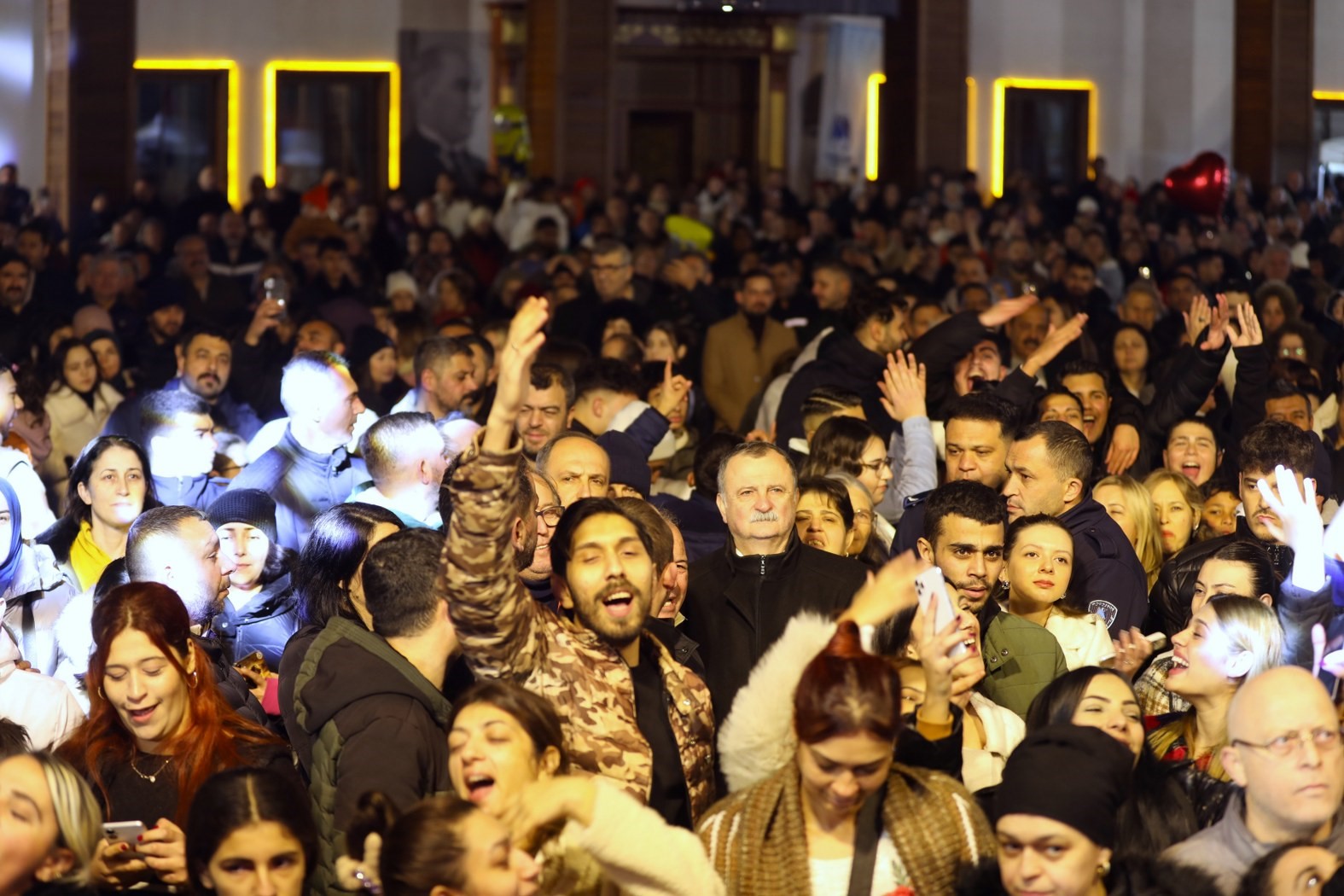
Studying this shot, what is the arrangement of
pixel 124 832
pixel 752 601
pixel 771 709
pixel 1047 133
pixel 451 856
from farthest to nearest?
1. pixel 1047 133
2. pixel 752 601
3. pixel 124 832
4. pixel 771 709
5. pixel 451 856

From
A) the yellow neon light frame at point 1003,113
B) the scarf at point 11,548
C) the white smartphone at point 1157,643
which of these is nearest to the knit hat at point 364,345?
the scarf at point 11,548

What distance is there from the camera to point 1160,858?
3.60 metres

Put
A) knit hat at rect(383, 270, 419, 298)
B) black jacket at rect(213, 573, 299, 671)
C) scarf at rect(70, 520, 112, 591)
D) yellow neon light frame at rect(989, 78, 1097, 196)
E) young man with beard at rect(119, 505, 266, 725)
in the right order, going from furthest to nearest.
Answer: yellow neon light frame at rect(989, 78, 1097, 196)
knit hat at rect(383, 270, 419, 298)
scarf at rect(70, 520, 112, 591)
black jacket at rect(213, 573, 299, 671)
young man with beard at rect(119, 505, 266, 725)

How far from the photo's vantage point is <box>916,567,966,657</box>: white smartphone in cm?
383

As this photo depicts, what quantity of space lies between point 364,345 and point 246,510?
179 inches

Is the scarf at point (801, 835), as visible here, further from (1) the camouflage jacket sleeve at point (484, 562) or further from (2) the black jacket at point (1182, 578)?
(2) the black jacket at point (1182, 578)

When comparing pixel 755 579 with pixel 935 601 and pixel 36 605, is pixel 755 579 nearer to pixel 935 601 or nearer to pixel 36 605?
pixel 935 601

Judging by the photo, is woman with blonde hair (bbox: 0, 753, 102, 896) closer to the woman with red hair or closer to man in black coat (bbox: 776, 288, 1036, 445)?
the woman with red hair

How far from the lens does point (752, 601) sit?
4.88m

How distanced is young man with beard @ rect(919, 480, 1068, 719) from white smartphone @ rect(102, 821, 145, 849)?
7.00 feet

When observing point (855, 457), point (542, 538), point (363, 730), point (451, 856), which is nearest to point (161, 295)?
point (855, 457)

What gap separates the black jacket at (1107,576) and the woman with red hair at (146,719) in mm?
2607

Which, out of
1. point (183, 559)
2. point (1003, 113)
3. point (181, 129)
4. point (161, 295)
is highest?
point (1003, 113)

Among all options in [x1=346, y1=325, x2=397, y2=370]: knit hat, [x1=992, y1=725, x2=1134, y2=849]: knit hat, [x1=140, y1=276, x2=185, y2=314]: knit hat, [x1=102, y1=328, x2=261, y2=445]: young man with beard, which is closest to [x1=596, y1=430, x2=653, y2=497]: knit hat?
[x1=102, y1=328, x2=261, y2=445]: young man with beard
